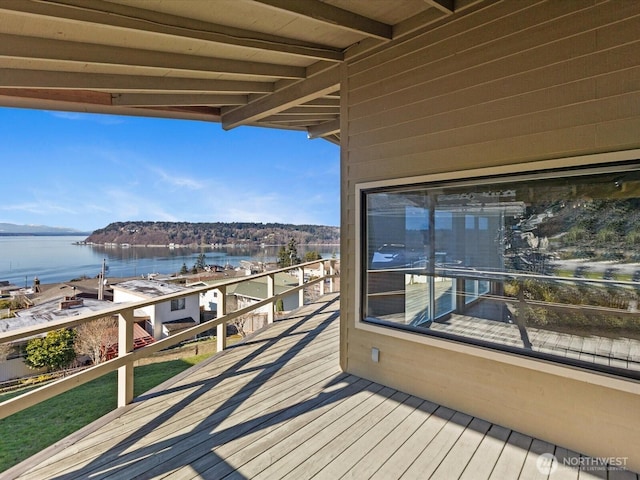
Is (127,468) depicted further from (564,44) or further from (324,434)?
(564,44)

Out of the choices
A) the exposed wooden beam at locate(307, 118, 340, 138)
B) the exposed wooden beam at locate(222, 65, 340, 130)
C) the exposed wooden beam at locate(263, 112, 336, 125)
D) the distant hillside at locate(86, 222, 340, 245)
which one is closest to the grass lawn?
the exposed wooden beam at locate(222, 65, 340, 130)

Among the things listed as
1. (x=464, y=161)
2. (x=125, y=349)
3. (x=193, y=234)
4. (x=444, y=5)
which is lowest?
(x=125, y=349)

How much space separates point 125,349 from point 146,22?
2.42 m

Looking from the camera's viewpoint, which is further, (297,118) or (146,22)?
(297,118)

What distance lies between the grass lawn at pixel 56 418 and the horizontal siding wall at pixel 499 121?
9.19ft

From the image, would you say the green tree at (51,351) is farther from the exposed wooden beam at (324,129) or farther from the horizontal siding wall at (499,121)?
the horizontal siding wall at (499,121)

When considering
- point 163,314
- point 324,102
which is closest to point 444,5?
point 324,102

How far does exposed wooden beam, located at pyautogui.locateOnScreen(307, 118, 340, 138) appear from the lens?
17.1ft

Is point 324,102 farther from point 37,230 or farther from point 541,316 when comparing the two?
point 37,230

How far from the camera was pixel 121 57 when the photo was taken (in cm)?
261

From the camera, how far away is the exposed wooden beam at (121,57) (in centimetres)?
226

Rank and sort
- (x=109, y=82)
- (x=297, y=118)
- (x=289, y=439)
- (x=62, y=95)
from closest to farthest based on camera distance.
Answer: (x=289, y=439) < (x=109, y=82) < (x=62, y=95) < (x=297, y=118)

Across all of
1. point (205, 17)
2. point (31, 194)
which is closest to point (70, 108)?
point (205, 17)

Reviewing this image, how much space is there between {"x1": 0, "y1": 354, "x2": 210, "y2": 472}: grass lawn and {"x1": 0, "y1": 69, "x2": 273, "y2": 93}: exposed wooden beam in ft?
10.1
